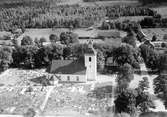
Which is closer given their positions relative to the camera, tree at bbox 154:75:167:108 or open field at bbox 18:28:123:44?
tree at bbox 154:75:167:108

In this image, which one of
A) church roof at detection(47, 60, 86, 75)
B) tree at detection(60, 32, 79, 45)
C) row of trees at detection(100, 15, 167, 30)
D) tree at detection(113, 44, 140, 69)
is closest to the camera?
church roof at detection(47, 60, 86, 75)

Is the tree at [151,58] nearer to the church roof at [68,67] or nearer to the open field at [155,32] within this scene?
the church roof at [68,67]

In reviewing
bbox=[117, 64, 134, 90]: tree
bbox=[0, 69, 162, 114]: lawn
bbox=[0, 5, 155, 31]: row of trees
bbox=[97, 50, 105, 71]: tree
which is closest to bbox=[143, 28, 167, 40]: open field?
bbox=[0, 5, 155, 31]: row of trees

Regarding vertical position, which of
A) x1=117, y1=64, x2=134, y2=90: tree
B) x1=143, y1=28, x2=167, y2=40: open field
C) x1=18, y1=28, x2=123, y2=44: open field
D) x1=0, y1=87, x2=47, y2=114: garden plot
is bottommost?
x1=0, y1=87, x2=47, y2=114: garden plot

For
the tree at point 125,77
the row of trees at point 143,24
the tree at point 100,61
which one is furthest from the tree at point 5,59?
the row of trees at point 143,24

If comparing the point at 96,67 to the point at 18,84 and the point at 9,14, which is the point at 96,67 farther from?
the point at 9,14

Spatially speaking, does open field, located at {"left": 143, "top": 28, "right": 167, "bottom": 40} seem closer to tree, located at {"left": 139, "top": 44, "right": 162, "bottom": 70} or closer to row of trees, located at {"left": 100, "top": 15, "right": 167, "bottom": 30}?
row of trees, located at {"left": 100, "top": 15, "right": 167, "bottom": 30}

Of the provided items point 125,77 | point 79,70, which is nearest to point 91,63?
point 79,70
